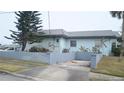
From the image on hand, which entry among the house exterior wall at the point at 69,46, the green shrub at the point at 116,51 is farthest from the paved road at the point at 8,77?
the green shrub at the point at 116,51

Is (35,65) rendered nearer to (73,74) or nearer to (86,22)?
(73,74)

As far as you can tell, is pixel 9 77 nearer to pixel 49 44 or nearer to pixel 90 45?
pixel 49 44

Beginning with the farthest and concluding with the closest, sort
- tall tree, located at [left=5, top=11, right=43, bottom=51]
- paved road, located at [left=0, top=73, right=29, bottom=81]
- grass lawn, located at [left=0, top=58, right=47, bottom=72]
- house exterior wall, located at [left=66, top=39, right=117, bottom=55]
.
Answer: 1. house exterior wall, located at [left=66, top=39, right=117, bottom=55]
2. tall tree, located at [left=5, top=11, right=43, bottom=51]
3. grass lawn, located at [left=0, top=58, right=47, bottom=72]
4. paved road, located at [left=0, top=73, right=29, bottom=81]

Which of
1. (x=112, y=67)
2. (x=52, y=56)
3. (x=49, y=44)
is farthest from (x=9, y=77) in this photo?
(x=112, y=67)

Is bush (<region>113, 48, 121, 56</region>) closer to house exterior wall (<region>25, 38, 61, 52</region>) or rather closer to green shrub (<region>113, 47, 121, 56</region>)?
green shrub (<region>113, 47, 121, 56</region>)

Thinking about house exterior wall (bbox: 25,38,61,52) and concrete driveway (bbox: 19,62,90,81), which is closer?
concrete driveway (bbox: 19,62,90,81)

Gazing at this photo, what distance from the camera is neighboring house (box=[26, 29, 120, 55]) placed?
18.8 feet

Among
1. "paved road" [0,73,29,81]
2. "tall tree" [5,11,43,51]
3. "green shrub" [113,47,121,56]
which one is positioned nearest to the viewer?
"paved road" [0,73,29,81]

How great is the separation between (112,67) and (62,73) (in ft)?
4.78

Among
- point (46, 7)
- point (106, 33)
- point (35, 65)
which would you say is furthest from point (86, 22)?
point (35, 65)

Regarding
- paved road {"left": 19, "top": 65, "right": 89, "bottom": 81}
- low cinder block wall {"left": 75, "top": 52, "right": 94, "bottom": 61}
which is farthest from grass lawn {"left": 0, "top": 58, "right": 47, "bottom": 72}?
low cinder block wall {"left": 75, "top": 52, "right": 94, "bottom": 61}

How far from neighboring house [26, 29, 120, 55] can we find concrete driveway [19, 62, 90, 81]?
0.76 meters

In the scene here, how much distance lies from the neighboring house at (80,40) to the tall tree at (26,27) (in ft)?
0.93

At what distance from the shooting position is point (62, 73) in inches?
199
